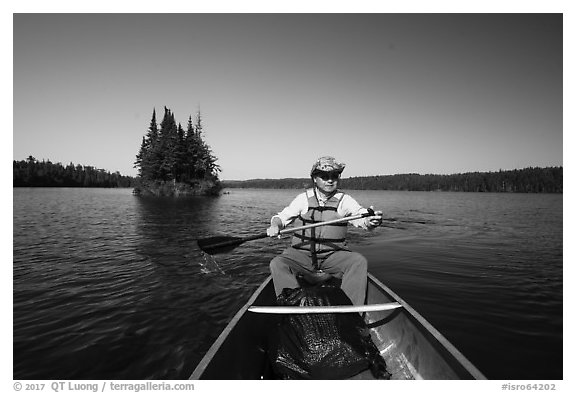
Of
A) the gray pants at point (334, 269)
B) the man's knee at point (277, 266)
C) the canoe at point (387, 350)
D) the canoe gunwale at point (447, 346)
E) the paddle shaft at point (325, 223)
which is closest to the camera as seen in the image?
the canoe gunwale at point (447, 346)

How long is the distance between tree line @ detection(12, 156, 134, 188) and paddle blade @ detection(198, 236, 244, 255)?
385 feet

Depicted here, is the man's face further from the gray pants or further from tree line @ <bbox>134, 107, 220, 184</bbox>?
tree line @ <bbox>134, 107, 220, 184</bbox>

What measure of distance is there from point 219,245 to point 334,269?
2.54m

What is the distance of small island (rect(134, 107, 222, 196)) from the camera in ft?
155

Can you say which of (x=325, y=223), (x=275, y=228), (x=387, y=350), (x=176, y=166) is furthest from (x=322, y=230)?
(x=176, y=166)

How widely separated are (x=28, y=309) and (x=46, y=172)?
135553mm

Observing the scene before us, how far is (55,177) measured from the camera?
358 feet

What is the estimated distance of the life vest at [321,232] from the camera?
5016mm

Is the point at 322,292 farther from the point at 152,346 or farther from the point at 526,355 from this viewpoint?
the point at 526,355

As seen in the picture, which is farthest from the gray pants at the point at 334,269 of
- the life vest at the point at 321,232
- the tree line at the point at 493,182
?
the tree line at the point at 493,182

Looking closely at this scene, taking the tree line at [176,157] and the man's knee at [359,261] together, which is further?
the tree line at [176,157]

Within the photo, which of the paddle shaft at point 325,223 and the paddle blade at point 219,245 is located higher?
the paddle shaft at point 325,223

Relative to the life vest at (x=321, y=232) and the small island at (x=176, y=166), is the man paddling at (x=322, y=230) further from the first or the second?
the small island at (x=176, y=166)

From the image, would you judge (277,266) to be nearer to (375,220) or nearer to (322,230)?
(322,230)
